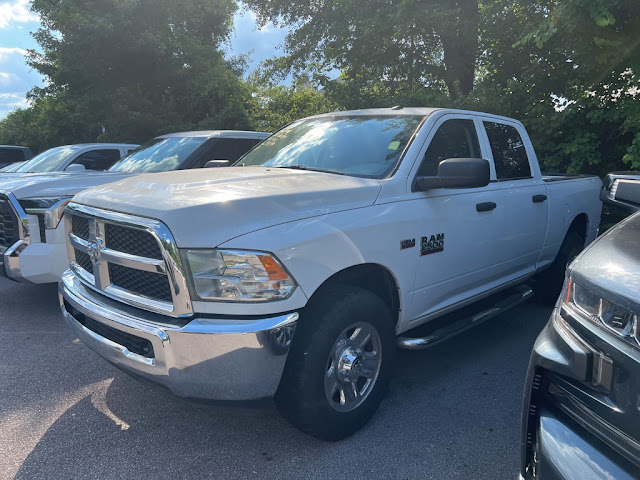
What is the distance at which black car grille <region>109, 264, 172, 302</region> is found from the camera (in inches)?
96.5

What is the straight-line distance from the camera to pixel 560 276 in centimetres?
521

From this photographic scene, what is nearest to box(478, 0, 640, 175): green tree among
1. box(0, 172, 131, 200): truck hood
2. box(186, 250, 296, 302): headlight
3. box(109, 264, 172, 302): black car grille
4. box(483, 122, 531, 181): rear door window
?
box(483, 122, 531, 181): rear door window

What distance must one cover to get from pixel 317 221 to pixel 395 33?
814 centimetres

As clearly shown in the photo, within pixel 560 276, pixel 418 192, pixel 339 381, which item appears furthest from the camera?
pixel 560 276

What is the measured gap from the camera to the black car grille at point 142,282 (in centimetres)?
245

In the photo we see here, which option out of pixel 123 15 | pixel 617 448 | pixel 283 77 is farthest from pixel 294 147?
pixel 123 15

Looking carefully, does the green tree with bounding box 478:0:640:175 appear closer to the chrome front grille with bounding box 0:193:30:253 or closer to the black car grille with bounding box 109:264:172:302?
the black car grille with bounding box 109:264:172:302

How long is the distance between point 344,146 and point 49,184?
10.0ft

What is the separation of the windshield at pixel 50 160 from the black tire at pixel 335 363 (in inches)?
246

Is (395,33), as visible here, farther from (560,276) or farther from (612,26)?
(560,276)

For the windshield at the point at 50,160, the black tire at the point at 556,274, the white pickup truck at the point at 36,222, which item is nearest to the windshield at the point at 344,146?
the white pickup truck at the point at 36,222

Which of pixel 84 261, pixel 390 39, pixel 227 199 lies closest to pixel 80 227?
pixel 84 261

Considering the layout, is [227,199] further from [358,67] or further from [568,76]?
[358,67]

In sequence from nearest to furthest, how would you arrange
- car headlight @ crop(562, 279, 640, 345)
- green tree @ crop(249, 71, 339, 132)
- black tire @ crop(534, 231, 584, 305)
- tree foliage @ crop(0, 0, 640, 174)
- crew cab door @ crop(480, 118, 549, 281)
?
car headlight @ crop(562, 279, 640, 345) < crew cab door @ crop(480, 118, 549, 281) < black tire @ crop(534, 231, 584, 305) < tree foliage @ crop(0, 0, 640, 174) < green tree @ crop(249, 71, 339, 132)
